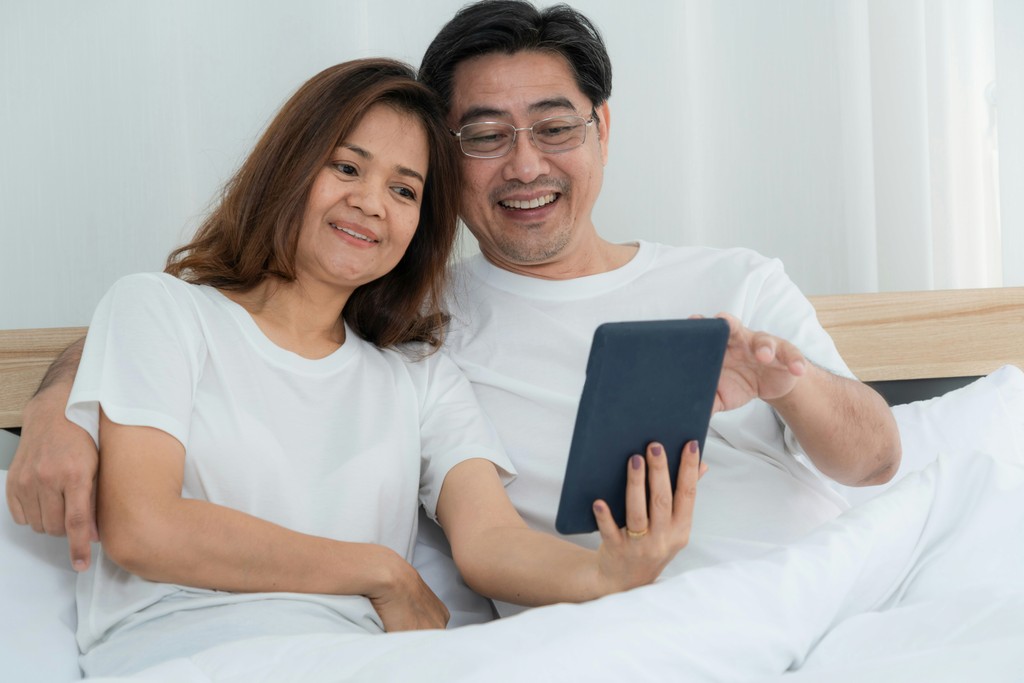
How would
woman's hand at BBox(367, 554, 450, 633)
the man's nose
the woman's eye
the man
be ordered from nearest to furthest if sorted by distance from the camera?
1. woman's hand at BBox(367, 554, 450, 633)
2. the man
3. the woman's eye
4. the man's nose

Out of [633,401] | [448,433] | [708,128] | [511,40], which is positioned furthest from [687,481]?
[708,128]

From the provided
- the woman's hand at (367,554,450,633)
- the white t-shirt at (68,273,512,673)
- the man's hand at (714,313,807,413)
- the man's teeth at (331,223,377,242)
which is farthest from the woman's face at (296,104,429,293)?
the man's hand at (714,313,807,413)

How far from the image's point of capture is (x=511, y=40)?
5.71 ft

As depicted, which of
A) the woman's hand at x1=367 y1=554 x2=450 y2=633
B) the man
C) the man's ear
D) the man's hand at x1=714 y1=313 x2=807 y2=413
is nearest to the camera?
the man's hand at x1=714 y1=313 x2=807 y2=413

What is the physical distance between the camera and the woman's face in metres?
1.46

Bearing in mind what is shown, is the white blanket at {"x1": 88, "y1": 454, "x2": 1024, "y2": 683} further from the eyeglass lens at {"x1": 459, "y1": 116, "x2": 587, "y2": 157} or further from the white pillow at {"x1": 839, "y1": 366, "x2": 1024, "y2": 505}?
the eyeglass lens at {"x1": 459, "y1": 116, "x2": 587, "y2": 157}

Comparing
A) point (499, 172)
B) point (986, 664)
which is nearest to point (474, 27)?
point (499, 172)

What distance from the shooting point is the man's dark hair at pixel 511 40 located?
174cm

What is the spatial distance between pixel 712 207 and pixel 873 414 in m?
0.90

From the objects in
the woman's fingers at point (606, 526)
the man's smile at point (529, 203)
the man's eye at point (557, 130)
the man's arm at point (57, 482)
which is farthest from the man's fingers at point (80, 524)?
the man's eye at point (557, 130)

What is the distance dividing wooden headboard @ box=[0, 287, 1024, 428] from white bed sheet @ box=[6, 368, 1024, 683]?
879 millimetres

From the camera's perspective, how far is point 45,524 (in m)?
1.18

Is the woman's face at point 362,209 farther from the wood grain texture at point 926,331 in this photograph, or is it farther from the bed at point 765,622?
the wood grain texture at point 926,331

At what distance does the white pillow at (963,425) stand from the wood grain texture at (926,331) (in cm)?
19
